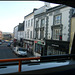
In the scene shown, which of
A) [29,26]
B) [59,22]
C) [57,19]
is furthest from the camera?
[29,26]

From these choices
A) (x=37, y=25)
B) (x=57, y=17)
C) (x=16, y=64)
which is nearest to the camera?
(x=16, y=64)

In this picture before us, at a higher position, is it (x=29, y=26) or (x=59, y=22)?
(x=29, y=26)

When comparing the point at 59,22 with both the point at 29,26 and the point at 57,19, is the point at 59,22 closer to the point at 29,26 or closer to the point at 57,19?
the point at 57,19

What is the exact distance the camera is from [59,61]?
11.9ft

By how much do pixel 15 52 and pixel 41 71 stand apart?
3.10 ft

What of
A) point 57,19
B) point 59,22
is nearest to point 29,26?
point 57,19

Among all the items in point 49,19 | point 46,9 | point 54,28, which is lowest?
point 54,28

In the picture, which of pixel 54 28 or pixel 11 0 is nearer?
pixel 11 0

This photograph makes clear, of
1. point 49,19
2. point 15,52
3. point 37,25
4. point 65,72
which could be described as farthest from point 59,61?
point 37,25

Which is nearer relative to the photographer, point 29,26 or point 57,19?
point 57,19

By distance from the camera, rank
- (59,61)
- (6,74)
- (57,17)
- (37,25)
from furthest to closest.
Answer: (37,25), (57,17), (59,61), (6,74)

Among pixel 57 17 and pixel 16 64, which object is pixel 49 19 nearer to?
pixel 57 17

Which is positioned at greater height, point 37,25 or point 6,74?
point 37,25

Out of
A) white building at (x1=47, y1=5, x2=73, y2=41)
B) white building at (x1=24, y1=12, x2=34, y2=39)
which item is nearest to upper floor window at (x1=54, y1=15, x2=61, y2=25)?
white building at (x1=47, y1=5, x2=73, y2=41)
